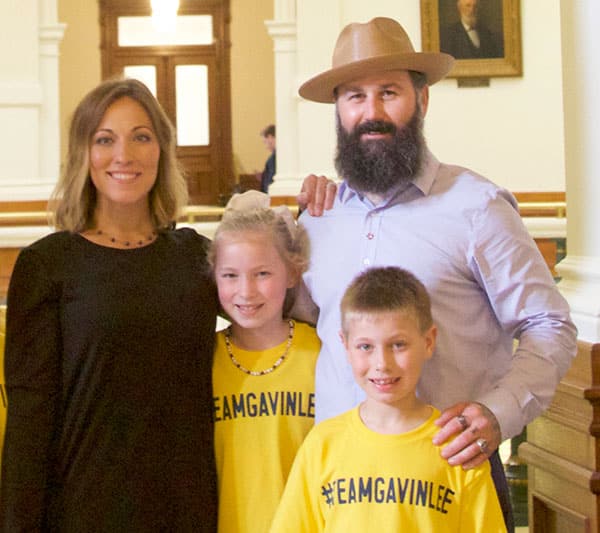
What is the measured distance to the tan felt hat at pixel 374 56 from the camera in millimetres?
2576

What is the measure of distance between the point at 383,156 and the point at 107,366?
83cm

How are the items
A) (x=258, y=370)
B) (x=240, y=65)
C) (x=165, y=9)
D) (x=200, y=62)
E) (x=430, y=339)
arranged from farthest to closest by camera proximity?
(x=240, y=65), (x=200, y=62), (x=165, y=9), (x=258, y=370), (x=430, y=339)

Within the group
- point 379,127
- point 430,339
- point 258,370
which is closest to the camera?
point 430,339

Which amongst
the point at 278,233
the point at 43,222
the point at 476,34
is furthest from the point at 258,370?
the point at 476,34

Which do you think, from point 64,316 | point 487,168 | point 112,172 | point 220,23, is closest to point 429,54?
point 112,172

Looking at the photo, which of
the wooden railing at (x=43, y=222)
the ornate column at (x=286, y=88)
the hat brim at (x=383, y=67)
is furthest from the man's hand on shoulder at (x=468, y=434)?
the ornate column at (x=286, y=88)

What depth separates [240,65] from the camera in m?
18.8

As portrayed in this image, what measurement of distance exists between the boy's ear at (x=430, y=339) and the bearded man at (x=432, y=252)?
8 cm

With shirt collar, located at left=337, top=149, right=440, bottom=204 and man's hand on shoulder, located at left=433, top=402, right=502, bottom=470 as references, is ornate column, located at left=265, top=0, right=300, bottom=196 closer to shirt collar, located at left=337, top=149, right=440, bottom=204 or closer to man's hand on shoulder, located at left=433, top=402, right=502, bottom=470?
shirt collar, located at left=337, top=149, right=440, bottom=204

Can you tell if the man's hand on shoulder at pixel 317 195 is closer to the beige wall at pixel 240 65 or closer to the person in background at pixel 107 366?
the person in background at pixel 107 366

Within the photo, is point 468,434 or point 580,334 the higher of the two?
point 580,334

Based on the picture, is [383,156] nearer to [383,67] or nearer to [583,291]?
[383,67]

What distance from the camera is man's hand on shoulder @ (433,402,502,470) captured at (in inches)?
88.8

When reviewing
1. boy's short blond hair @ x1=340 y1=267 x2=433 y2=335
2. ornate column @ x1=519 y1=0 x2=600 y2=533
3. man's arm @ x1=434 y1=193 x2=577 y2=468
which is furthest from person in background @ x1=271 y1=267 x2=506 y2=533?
ornate column @ x1=519 y1=0 x2=600 y2=533
